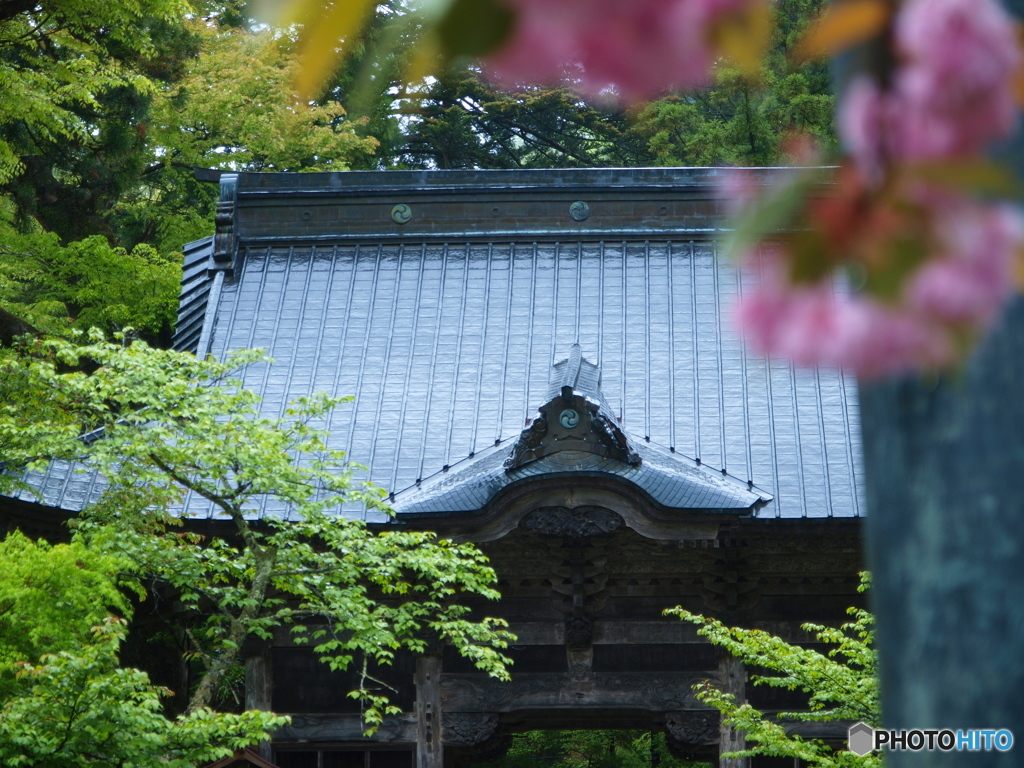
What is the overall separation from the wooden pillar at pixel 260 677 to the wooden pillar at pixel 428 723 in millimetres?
1229

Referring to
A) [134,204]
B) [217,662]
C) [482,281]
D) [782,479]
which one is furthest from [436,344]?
[134,204]

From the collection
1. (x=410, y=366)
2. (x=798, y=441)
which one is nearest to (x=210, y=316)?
(x=410, y=366)

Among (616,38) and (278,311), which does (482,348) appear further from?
(616,38)

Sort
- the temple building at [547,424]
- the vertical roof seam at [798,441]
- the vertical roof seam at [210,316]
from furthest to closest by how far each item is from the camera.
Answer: the vertical roof seam at [210,316] → the vertical roof seam at [798,441] → the temple building at [547,424]

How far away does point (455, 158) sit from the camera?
26.6 m

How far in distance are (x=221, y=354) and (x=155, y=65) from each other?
8673 millimetres

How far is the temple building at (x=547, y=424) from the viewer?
31.0 feet

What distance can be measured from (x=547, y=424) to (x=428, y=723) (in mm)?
2794

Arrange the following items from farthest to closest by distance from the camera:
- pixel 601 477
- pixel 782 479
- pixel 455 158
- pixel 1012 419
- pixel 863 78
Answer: pixel 455 158, pixel 782 479, pixel 601 477, pixel 1012 419, pixel 863 78

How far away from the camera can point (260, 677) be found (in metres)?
10.2

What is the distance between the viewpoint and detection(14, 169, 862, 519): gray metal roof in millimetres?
10977

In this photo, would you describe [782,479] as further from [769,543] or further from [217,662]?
[217,662]

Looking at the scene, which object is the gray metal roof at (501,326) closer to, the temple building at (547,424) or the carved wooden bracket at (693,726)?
the temple building at (547,424)

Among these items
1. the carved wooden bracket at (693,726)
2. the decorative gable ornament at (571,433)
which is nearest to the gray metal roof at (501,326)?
the decorative gable ornament at (571,433)
